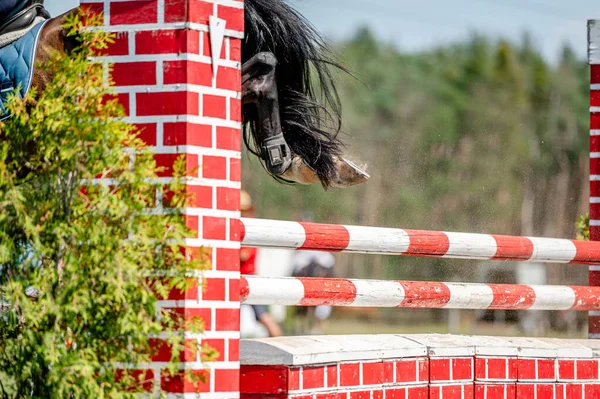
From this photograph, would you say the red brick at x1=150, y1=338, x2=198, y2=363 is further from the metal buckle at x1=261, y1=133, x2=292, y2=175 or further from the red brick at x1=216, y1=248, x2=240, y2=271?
the metal buckle at x1=261, y1=133, x2=292, y2=175

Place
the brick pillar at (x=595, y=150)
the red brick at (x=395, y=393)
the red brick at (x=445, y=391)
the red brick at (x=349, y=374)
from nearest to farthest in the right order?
1. the red brick at (x=349, y=374)
2. the red brick at (x=395, y=393)
3. the red brick at (x=445, y=391)
4. the brick pillar at (x=595, y=150)

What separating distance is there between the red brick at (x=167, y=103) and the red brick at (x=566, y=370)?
1.82 meters

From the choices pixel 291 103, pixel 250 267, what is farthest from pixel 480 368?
pixel 250 267

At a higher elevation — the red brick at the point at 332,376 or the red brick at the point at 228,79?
the red brick at the point at 228,79

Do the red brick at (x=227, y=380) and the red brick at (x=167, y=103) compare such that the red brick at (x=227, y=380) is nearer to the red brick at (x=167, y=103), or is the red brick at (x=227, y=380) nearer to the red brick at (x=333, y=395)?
the red brick at (x=333, y=395)

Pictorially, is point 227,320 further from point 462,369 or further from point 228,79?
point 462,369

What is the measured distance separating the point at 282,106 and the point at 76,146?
1608 millimetres

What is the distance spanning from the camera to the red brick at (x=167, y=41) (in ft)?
8.71

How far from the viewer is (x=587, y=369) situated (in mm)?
3924

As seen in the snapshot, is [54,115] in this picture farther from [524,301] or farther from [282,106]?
[524,301]

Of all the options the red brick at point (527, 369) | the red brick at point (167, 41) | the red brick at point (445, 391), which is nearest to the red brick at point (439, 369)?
the red brick at point (445, 391)

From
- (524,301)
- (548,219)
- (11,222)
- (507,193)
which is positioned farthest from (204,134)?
(548,219)

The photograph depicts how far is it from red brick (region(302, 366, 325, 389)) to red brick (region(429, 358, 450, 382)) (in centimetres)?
57

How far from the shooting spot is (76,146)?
244 cm
